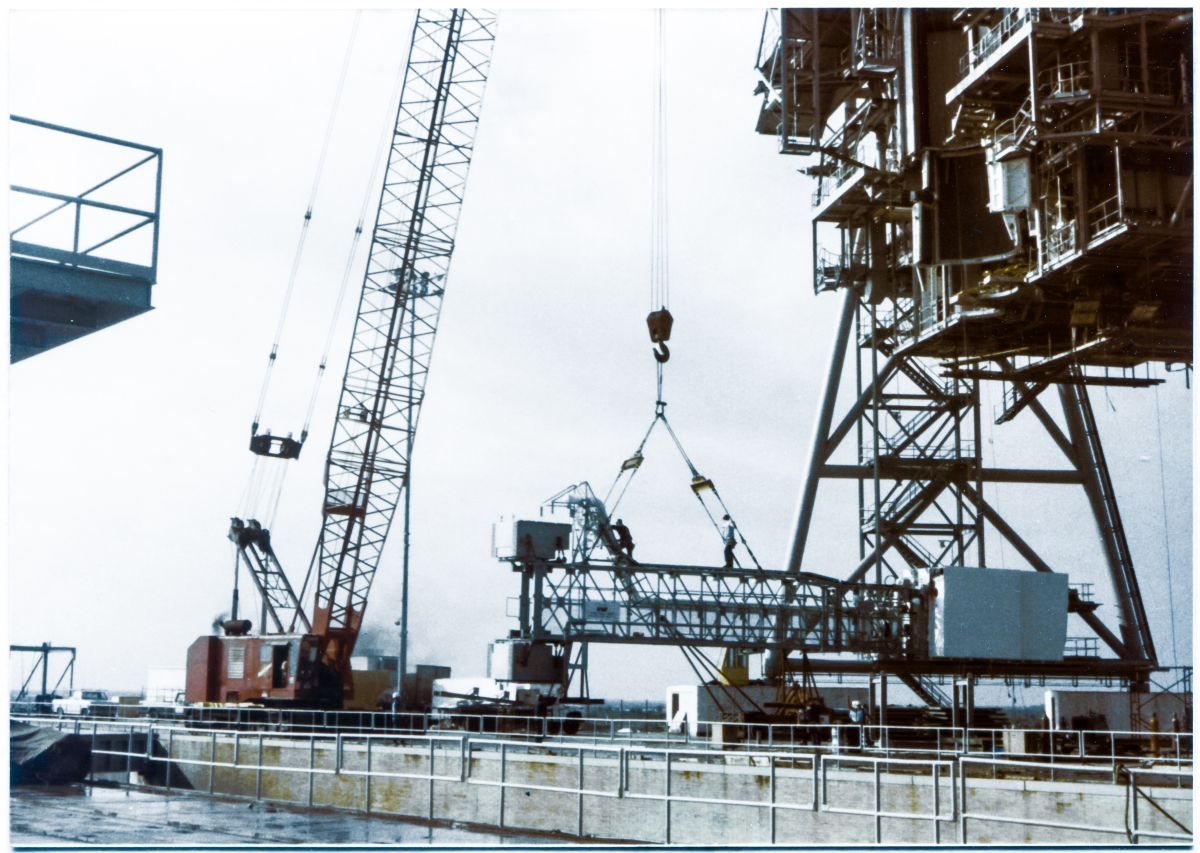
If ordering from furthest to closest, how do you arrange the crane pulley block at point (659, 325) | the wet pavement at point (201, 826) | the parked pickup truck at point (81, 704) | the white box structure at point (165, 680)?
1. the white box structure at point (165, 680)
2. the parked pickup truck at point (81, 704)
3. the crane pulley block at point (659, 325)
4. the wet pavement at point (201, 826)

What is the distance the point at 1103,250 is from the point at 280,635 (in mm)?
32082

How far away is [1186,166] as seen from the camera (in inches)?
1318

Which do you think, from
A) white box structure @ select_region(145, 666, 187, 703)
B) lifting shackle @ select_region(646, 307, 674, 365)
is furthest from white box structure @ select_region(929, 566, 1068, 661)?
white box structure @ select_region(145, 666, 187, 703)

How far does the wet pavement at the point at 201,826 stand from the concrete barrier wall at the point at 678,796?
43.1 inches

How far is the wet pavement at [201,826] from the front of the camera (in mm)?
18422

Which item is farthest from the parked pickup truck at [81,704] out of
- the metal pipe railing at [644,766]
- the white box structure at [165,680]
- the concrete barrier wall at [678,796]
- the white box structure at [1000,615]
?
the white box structure at [1000,615]

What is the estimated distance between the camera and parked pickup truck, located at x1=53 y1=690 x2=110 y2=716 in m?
49.7

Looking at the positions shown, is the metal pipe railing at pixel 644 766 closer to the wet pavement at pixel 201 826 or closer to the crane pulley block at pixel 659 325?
the wet pavement at pixel 201 826

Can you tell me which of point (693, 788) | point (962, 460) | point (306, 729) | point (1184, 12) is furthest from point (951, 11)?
point (306, 729)

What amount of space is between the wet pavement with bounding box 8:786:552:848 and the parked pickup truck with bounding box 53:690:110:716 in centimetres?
2281

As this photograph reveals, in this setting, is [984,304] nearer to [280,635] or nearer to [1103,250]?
[1103,250]

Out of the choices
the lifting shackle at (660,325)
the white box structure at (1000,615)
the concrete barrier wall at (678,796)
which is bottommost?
the concrete barrier wall at (678,796)

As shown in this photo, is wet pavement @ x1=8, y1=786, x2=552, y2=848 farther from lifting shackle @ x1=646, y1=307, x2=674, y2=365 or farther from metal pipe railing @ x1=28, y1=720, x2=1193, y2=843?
lifting shackle @ x1=646, y1=307, x2=674, y2=365

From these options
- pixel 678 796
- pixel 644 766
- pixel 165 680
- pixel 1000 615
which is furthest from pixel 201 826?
pixel 165 680
